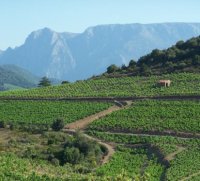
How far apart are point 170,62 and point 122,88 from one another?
15097 millimetres

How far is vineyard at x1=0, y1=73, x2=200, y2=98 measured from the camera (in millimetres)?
89750

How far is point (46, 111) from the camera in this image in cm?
8925

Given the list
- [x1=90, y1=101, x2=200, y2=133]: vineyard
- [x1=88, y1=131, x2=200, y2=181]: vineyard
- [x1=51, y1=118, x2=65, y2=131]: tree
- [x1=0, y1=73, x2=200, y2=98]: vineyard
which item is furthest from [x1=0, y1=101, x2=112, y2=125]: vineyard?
[x1=88, y1=131, x2=200, y2=181]: vineyard

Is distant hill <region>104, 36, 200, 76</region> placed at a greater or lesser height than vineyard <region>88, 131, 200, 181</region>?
greater

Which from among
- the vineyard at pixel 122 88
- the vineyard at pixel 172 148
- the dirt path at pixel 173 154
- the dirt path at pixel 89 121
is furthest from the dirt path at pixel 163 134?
the vineyard at pixel 122 88

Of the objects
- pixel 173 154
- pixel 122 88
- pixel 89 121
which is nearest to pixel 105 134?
pixel 89 121

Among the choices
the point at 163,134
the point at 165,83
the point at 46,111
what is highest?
the point at 165,83

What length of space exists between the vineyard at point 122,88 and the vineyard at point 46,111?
435 cm

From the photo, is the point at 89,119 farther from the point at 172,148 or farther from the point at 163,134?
the point at 172,148

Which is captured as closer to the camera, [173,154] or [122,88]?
[173,154]

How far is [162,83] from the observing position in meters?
93.2

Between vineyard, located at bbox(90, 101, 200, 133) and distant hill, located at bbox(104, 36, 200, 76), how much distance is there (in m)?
19.6

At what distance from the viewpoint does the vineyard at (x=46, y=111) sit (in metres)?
84.8

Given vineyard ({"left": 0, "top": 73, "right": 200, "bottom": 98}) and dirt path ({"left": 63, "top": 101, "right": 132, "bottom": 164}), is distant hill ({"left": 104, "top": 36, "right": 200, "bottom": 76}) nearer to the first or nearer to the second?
vineyard ({"left": 0, "top": 73, "right": 200, "bottom": 98})
